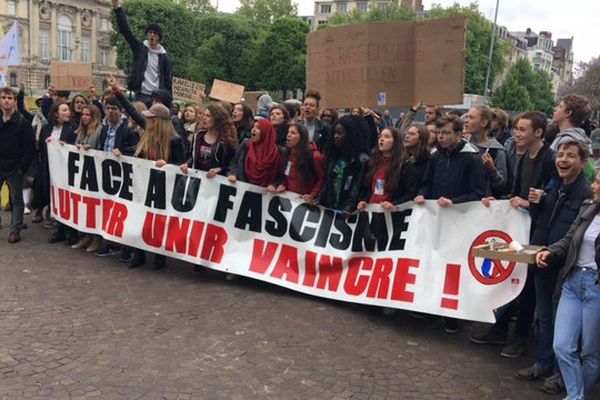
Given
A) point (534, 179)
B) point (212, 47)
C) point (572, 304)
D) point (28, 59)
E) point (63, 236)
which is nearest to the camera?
point (572, 304)

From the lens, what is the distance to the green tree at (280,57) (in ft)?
197

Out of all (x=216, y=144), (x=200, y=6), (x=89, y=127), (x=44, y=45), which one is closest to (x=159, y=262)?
(x=216, y=144)

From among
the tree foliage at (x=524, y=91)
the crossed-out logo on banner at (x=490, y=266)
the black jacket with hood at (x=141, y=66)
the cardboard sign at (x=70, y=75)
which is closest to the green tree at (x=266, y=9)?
the tree foliage at (x=524, y=91)

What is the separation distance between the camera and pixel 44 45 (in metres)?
83.6

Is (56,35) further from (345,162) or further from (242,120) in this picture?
(345,162)

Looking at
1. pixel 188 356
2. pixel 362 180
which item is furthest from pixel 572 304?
pixel 188 356

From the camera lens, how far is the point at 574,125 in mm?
4863

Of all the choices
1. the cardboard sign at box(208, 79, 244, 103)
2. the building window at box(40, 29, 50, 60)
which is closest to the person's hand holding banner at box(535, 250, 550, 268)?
the cardboard sign at box(208, 79, 244, 103)

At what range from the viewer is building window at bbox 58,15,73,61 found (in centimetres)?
8662

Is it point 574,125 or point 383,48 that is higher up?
point 383,48

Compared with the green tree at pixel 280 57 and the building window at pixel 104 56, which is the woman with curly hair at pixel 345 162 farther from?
the building window at pixel 104 56

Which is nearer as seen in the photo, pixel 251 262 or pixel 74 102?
pixel 251 262

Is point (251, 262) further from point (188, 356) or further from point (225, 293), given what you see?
point (188, 356)

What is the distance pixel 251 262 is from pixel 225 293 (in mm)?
434
